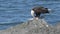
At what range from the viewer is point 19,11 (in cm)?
2091

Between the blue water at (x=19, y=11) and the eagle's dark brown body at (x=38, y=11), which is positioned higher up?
the eagle's dark brown body at (x=38, y=11)

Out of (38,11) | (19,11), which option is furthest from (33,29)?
(19,11)

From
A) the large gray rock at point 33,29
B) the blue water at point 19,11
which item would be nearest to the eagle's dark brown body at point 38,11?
the large gray rock at point 33,29

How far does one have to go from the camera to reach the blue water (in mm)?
18203

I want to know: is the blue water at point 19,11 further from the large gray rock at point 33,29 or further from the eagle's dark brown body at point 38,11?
the large gray rock at point 33,29

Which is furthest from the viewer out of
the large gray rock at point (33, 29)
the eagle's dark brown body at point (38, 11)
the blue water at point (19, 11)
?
the blue water at point (19, 11)

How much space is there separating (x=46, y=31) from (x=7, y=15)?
9090 millimetres

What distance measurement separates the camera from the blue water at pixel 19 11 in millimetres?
18203

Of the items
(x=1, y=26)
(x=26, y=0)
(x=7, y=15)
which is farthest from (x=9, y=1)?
(x=1, y=26)

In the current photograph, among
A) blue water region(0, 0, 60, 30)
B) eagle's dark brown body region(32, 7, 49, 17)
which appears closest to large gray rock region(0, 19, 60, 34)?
eagle's dark brown body region(32, 7, 49, 17)

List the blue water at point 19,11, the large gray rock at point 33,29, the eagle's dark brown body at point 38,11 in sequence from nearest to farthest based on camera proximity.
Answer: the large gray rock at point 33,29, the eagle's dark brown body at point 38,11, the blue water at point 19,11

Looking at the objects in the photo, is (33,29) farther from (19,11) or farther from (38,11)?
(19,11)

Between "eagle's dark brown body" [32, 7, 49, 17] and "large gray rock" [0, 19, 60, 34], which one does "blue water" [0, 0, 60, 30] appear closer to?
"eagle's dark brown body" [32, 7, 49, 17]

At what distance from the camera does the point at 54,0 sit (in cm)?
2523
